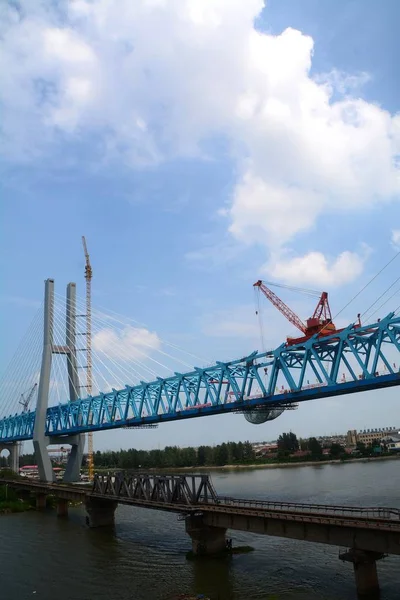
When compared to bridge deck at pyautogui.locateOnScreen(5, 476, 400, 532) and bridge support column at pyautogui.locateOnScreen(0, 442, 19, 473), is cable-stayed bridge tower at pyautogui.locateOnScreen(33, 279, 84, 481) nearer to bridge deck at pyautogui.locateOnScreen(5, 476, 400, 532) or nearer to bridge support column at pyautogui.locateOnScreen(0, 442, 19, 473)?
bridge deck at pyautogui.locateOnScreen(5, 476, 400, 532)

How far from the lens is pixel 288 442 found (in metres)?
166

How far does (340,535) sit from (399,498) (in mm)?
29881

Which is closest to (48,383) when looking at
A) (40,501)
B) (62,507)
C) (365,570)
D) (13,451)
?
(40,501)

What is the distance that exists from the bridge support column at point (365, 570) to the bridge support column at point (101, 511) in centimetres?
2382

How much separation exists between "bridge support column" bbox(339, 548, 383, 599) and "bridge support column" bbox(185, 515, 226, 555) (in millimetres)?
8673

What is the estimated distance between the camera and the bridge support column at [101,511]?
129 feet

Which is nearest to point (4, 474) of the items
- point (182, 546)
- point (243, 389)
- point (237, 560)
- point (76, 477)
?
point (76, 477)

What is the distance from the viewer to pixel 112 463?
6275 inches

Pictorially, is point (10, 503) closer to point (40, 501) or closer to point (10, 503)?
point (10, 503)

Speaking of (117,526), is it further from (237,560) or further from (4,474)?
(4,474)

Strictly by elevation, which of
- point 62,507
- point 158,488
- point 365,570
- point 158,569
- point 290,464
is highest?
point 158,488

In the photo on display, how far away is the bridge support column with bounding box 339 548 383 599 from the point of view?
1991 centimetres

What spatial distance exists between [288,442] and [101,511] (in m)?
135

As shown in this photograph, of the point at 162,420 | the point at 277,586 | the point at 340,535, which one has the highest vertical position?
the point at 162,420
